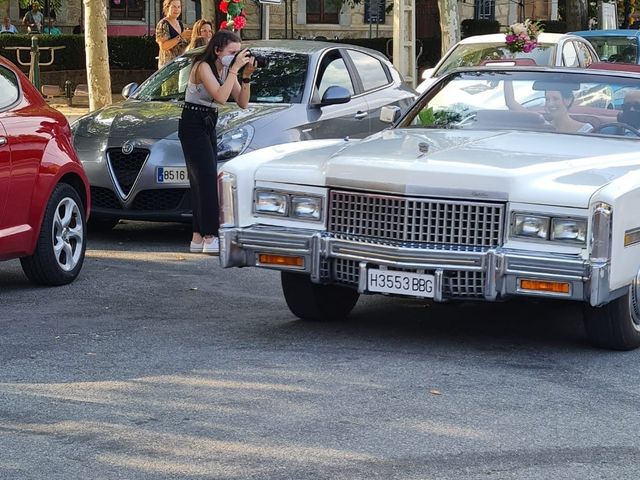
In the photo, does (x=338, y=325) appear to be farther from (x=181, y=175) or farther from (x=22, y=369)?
(x=181, y=175)

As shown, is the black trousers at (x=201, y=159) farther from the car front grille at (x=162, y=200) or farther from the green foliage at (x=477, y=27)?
the green foliage at (x=477, y=27)

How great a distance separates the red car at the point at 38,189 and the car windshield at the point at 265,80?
2.90 metres

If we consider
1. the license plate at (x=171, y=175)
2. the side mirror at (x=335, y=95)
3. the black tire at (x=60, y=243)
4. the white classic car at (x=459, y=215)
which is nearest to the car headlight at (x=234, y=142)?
the license plate at (x=171, y=175)

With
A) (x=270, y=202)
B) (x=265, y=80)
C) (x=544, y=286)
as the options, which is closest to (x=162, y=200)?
(x=265, y=80)

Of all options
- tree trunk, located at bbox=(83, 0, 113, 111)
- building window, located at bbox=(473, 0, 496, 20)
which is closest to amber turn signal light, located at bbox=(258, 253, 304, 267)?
tree trunk, located at bbox=(83, 0, 113, 111)

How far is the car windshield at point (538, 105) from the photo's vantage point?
850 centimetres

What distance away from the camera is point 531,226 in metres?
7.08

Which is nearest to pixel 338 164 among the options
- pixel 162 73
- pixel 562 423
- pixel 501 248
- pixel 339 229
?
pixel 339 229

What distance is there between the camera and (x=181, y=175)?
1156 centimetres

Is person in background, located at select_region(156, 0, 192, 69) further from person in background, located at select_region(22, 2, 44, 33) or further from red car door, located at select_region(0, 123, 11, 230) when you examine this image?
person in background, located at select_region(22, 2, 44, 33)

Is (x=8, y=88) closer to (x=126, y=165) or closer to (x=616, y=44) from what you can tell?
(x=126, y=165)

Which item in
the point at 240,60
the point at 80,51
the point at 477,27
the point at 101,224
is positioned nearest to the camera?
the point at 240,60

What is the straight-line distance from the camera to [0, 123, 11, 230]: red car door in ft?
29.5

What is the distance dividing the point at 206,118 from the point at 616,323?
417cm
